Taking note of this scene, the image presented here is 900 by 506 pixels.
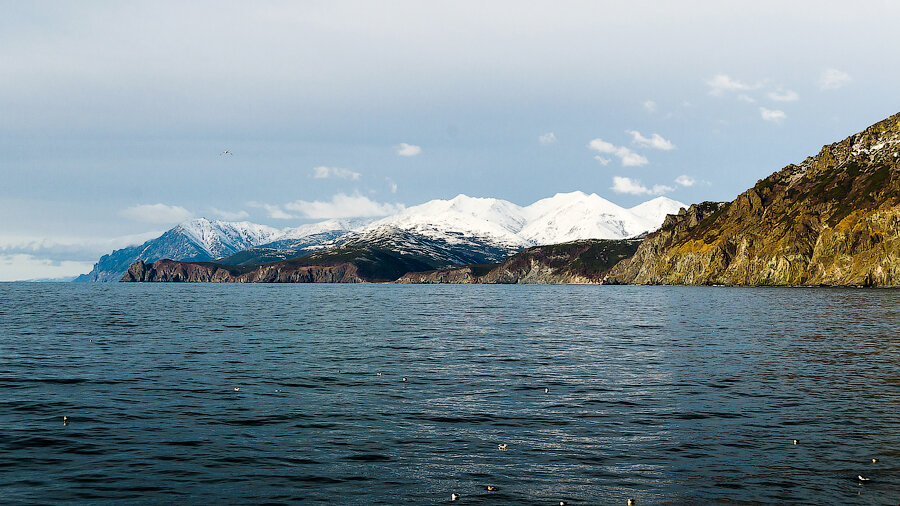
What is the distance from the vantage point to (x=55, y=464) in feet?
77.0

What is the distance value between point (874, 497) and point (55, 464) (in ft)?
89.6

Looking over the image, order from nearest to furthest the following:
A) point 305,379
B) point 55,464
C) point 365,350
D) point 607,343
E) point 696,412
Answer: point 55,464
point 696,412
point 305,379
point 365,350
point 607,343

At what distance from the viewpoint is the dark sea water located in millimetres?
20891

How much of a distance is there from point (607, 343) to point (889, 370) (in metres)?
25.3

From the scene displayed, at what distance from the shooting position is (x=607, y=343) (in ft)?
212

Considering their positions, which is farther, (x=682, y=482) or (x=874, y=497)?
(x=682, y=482)

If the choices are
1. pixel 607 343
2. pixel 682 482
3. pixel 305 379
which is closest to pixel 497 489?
pixel 682 482

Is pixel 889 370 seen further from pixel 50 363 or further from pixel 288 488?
pixel 50 363

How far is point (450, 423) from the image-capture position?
2967cm

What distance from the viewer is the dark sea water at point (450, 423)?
20.9 meters

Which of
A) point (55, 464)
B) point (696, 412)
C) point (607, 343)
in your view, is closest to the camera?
point (55, 464)

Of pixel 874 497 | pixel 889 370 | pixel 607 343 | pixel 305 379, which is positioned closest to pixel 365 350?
pixel 305 379

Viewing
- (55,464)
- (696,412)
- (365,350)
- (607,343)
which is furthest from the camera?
(607,343)

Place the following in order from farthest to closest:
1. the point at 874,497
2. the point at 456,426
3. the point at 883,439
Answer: the point at 456,426 → the point at 883,439 → the point at 874,497
